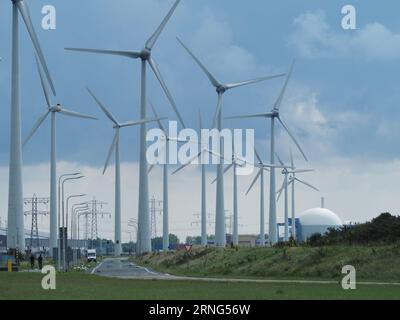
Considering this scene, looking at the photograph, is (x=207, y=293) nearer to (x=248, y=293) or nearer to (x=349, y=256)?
(x=248, y=293)

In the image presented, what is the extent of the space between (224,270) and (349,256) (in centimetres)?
1557

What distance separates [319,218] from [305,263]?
106 metres

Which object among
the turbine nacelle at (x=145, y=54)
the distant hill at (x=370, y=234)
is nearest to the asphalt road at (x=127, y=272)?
the distant hill at (x=370, y=234)

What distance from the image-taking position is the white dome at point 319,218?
569 feet

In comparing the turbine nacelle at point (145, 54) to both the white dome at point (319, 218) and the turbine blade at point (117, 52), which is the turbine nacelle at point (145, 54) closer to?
the turbine blade at point (117, 52)

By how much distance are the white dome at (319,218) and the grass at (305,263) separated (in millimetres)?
81945

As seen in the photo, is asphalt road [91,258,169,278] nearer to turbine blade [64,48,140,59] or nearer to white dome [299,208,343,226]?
turbine blade [64,48,140,59]

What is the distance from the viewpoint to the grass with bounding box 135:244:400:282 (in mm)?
63625

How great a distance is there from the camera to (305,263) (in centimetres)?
7106

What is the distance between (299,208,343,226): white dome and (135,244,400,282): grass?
81945mm

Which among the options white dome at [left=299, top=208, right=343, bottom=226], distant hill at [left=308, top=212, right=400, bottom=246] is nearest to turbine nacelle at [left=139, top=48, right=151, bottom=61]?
distant hill at [left=308, top=212, right=400, bottom=246]

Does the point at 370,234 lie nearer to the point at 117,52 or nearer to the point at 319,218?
the point at 117,52
